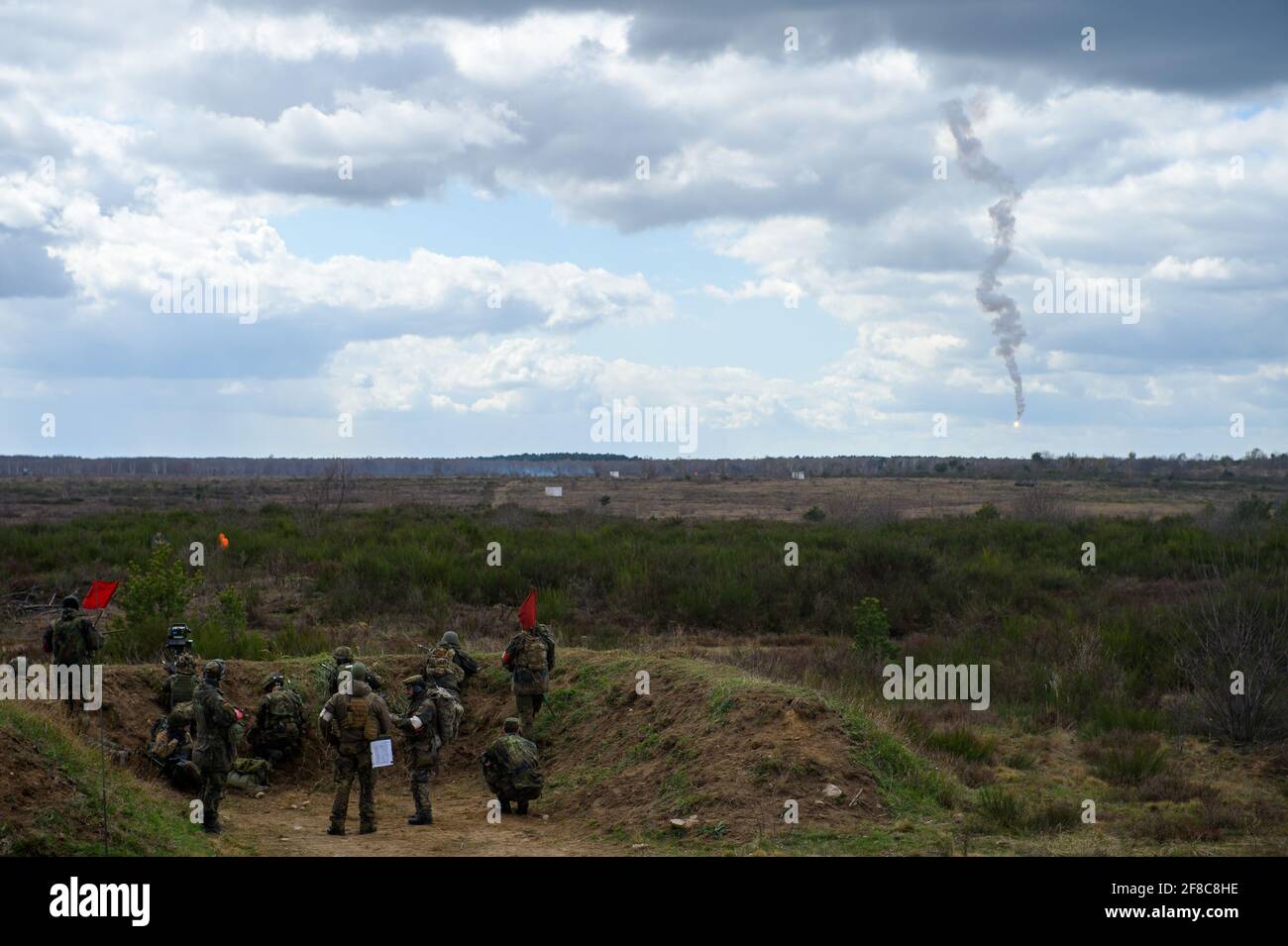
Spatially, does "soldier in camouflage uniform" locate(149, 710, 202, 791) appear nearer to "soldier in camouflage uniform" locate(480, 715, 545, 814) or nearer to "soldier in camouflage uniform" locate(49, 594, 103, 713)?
"soldier in camouflage uniform" locate(49, 594, 103, 713)

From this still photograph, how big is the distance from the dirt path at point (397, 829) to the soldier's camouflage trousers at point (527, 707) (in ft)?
2.95

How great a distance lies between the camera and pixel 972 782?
13.0m

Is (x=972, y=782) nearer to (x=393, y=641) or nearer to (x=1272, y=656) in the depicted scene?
(x=1272, y=656)

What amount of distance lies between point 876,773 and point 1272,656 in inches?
338

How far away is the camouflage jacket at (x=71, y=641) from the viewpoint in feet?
46.9

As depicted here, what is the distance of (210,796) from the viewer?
1091 cm

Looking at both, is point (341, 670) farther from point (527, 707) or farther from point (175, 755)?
point (527, 707)

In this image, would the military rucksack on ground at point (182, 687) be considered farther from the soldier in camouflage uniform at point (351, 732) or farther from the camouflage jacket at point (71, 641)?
the soldier in camouflage uniform at point (351, 732)

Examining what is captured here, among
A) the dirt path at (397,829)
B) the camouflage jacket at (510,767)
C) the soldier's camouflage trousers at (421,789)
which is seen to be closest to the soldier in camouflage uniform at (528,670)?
the dirt path at (397,829)

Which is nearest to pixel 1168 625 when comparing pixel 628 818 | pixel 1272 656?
pixel 1272 656

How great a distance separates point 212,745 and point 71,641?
14.8 ft

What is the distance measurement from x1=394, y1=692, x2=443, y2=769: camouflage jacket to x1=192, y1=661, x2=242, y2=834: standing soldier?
1646 millimetres

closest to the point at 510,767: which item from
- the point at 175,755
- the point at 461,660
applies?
the point at 461,660

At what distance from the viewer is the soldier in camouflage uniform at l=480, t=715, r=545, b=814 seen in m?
12.2
